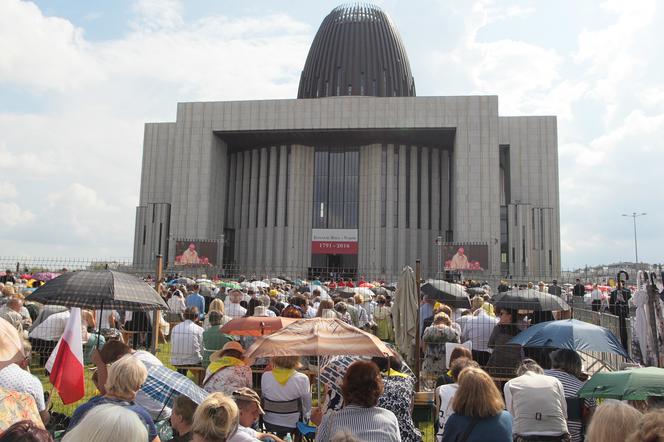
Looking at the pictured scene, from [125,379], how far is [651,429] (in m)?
3.69

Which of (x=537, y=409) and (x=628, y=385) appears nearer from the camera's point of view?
(x=628, y=385)

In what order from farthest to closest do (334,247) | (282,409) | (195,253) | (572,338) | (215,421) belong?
(334,247) → (195,253) → (572,338) → (282,409) → (215,421)

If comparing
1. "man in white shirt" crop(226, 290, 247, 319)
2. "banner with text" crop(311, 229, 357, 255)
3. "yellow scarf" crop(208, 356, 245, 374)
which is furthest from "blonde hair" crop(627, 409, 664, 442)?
"banner with text" crop(311, 229, 357, 255)

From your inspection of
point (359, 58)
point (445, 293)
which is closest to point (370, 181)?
point (359, 58)

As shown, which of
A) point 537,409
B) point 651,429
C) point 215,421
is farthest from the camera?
point 537,409

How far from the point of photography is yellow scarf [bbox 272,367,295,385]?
253 inches

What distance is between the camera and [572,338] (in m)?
7.20

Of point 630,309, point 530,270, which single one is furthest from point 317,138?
point 630,309

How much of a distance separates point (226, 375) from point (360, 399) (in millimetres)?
2505

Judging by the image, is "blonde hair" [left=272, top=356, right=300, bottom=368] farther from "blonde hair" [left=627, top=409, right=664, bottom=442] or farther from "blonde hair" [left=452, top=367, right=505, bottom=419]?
"blonde hair" [left=627, top=409, right=664, bottom=442]

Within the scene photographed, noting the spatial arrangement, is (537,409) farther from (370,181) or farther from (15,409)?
(370,181)

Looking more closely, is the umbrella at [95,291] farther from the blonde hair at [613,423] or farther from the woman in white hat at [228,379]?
the blonde hair at [613,423]

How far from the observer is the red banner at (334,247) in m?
50.4

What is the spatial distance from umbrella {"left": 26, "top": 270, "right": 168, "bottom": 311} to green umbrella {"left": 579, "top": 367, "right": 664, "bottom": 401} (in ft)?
17.0
